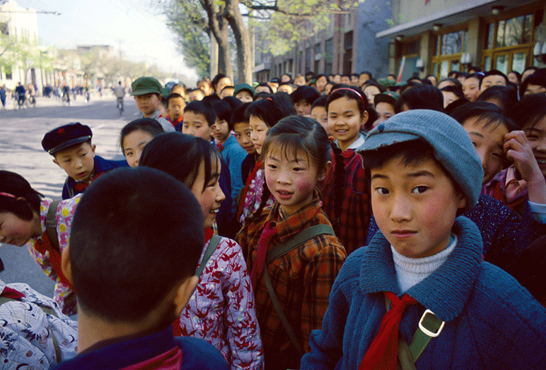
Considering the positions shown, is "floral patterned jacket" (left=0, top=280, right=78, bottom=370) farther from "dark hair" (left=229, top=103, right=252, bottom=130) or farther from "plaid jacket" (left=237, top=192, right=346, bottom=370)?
"dark hair" (left=229, top=103, right=252, bottom=130)

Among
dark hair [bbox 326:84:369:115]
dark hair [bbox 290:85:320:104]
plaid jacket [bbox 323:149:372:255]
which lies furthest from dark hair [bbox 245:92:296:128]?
dark hair [bbox 290:85:320:104]

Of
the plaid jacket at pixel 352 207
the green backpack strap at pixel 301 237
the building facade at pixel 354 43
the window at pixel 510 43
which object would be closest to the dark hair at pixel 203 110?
the plaid jacket at pixel 352 207

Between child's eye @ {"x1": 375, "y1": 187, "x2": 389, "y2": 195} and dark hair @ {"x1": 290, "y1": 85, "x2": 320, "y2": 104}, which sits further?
dark hair @ {"x1": 290, "y1": 85, "x2": 320, "y2": 104}

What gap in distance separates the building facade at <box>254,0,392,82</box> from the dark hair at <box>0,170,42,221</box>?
15.6m

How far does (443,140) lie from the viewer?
965mm

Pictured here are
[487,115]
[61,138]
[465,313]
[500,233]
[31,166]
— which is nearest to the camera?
[465,313]

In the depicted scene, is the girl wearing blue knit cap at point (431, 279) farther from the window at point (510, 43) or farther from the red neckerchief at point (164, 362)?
the window at point (510, 43)

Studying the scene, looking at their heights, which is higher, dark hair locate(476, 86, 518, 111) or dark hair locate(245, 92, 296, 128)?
dark hair locate(476, 86, 518, 111)

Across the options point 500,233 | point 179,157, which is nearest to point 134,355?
point 179,157

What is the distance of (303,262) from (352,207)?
1022 mm

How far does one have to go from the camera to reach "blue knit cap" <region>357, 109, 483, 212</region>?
958mm

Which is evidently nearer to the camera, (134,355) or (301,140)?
(134,355)

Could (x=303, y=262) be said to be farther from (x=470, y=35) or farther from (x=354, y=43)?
(x=354, y=43)

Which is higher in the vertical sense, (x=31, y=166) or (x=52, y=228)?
(x=52, y=228)
